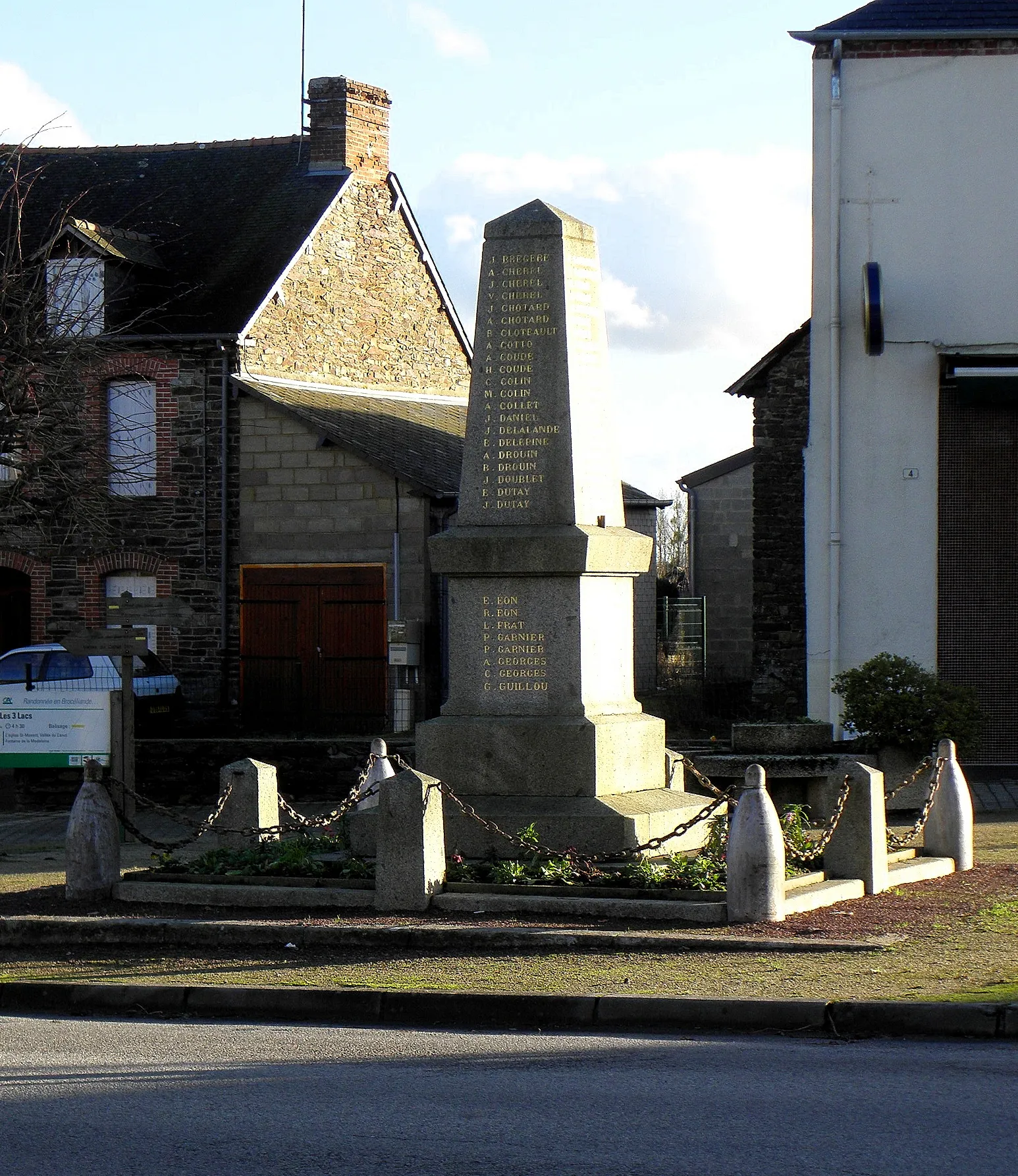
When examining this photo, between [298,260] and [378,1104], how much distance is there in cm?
2362

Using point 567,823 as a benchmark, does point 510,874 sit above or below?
below

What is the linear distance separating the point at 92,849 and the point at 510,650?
3.06 metres

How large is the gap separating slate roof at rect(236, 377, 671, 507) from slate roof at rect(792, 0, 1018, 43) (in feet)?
26.9

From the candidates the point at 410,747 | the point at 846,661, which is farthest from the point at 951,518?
the point at 410,747

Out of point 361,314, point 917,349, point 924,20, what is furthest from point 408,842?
point 361,314

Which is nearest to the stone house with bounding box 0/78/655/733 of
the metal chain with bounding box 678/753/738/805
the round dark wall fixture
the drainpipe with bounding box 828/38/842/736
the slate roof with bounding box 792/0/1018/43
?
the drainpipe with bounding box 828/38/842/736

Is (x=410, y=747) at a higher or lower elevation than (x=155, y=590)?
lower

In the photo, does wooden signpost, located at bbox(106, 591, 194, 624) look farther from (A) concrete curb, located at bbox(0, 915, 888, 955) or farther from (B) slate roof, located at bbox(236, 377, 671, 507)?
(A) concrete curb, located at bbox(0, 915, 888, 955)

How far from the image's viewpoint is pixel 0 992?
8.85 metres

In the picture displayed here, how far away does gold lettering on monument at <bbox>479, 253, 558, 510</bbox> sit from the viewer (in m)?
11.3

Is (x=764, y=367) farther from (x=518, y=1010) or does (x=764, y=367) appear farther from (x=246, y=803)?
(x=518, y=1010)

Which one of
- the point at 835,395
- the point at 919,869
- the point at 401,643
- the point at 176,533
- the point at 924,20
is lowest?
the point at 919,869

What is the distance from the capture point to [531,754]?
11039 mm

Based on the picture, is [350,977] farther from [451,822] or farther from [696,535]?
[696,535]
